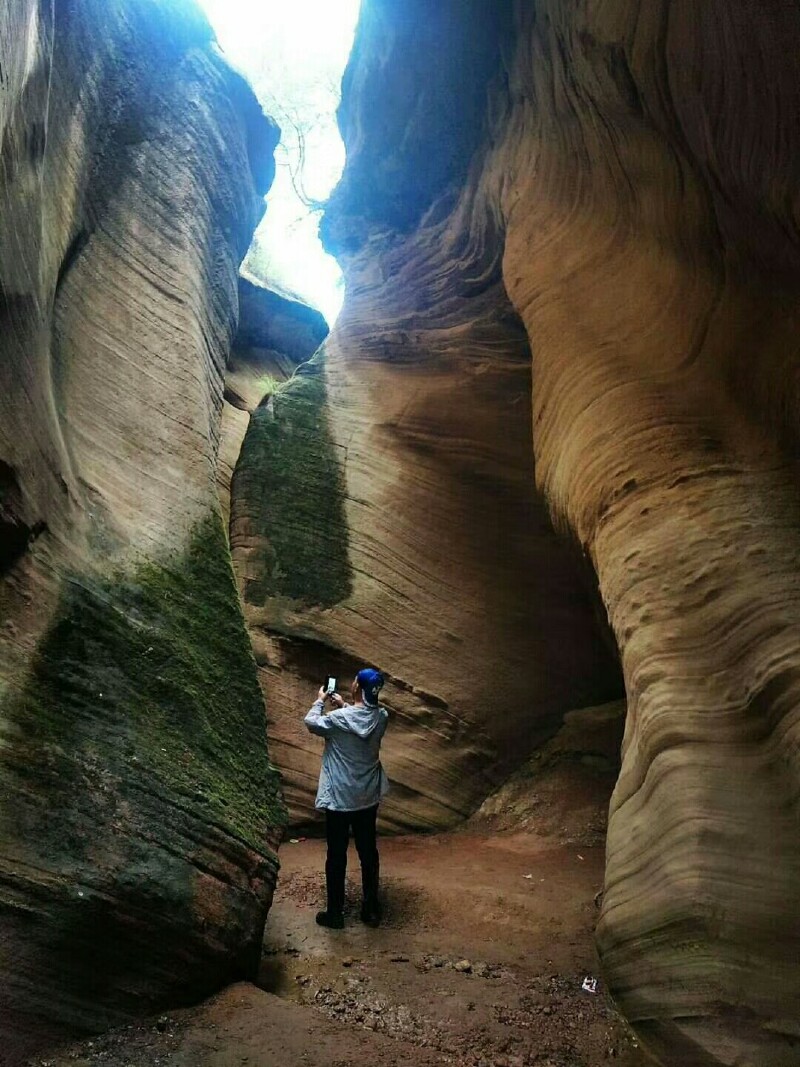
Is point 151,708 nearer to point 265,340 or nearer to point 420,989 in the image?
point 420,989

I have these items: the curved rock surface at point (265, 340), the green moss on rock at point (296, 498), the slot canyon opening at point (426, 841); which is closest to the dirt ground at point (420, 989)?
the slot canyon opening at point (426, 841)

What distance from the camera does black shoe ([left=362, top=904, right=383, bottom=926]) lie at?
4.96 meters

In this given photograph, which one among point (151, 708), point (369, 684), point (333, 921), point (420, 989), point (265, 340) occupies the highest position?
point (265, 340)

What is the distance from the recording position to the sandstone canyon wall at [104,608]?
3.53 metres

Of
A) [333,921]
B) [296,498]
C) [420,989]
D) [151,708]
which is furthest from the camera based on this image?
[296,498]

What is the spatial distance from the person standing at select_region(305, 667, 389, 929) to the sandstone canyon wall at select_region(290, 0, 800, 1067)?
146cm

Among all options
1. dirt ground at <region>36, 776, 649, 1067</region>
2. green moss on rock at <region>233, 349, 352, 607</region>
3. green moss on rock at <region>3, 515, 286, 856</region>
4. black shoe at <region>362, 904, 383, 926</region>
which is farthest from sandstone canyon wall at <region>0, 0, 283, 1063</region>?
green moss on rock at <region>233, 349, 352, 607</region>

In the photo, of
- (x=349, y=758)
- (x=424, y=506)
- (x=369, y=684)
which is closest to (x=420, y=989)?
(x=349, y=758)

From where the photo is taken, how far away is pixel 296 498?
847 centimetres

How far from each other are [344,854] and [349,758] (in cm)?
55

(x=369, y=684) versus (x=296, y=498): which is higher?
(x=296, y=498)

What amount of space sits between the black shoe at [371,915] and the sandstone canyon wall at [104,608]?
0.84 m

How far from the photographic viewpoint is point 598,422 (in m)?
5.75

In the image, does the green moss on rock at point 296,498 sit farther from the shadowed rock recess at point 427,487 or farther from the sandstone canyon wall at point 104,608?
the sandstone canyon wall at point 104,608
